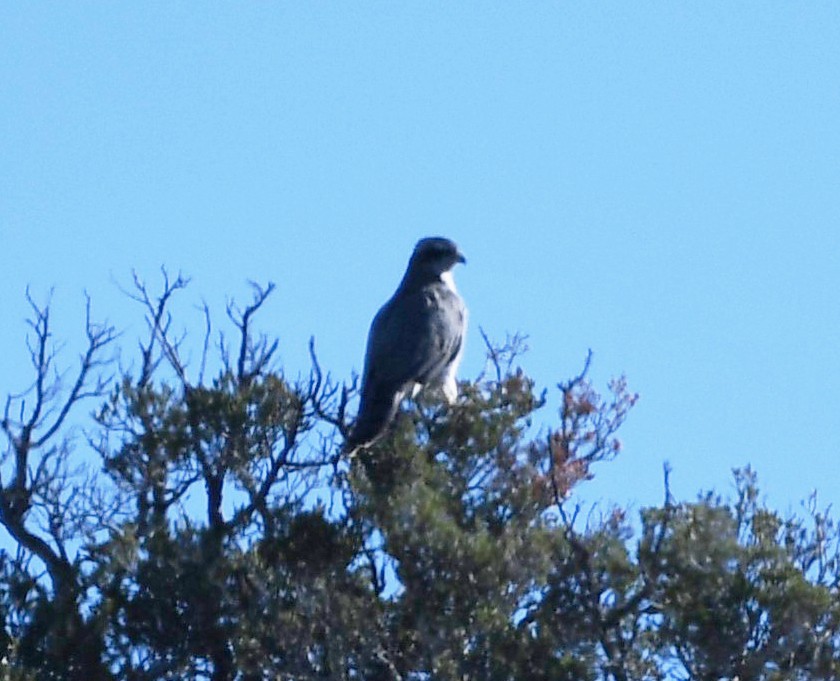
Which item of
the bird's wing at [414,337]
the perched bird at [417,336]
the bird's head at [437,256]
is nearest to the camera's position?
the perched bird at [417,336]

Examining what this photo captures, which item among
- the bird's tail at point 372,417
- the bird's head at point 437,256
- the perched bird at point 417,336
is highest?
the bird's head at point 437,256

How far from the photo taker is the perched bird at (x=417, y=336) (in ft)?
49.3

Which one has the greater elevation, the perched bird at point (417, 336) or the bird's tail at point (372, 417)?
the perched bird at point (417, 336)

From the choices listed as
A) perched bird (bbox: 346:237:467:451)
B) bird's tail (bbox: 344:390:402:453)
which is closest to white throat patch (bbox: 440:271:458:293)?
perched bird (bbox: 346:237:467:451)

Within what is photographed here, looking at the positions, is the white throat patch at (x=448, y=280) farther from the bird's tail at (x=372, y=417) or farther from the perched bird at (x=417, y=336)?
the bird's tail at (x=372, y=417)

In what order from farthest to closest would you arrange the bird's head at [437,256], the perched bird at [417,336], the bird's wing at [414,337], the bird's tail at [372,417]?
1. the bird's head at [437,256]
2. the bird's wing at [414,337]
3. the perched bird at [417,336]
4. the bird's tail at [372,417]

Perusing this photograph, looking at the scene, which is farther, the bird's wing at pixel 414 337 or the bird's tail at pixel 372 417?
the bird's wing at pixel 414 337

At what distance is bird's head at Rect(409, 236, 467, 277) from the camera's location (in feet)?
56.2

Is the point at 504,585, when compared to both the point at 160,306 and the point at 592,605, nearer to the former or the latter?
the point at 592,605

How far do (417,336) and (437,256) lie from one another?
52.8 inches

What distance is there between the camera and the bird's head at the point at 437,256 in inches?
675

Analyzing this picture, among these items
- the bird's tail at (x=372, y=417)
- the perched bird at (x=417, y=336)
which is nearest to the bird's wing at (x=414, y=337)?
the perched bird at (x=417, y=336)

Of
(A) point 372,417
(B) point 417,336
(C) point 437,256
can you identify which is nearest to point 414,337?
(B) point 417,336

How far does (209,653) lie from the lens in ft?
40.1
